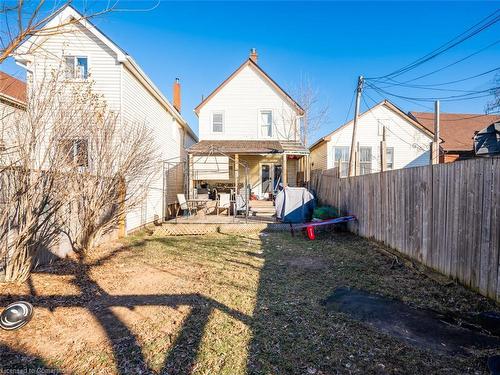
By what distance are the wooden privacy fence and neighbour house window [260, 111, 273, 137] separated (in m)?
10.0

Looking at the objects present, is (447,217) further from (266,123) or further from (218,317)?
(266,123)

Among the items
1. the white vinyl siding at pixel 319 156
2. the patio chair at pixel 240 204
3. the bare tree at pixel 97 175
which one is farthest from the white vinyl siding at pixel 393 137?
the bare tree at pixel 97 175

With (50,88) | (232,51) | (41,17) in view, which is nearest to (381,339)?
(41,17)

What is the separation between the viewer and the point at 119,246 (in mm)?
7949

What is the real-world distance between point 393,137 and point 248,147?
10.2m

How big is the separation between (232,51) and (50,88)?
54.3 ft

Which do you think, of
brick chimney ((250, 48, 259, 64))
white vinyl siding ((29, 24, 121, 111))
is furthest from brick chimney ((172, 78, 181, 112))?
white vinyl siding ((29, 24, 121, 111))

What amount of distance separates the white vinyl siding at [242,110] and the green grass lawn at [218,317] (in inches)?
449

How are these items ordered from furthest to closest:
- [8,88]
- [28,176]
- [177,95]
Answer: [177,95] → [8,88] → [28,176]

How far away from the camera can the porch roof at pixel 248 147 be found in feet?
44.8

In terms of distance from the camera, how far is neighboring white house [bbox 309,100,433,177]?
725 inches

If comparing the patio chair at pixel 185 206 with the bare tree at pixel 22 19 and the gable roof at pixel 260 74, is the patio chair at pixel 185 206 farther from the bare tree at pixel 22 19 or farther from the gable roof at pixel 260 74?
the bare tree at pixel 22 19

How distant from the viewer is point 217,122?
17172mm

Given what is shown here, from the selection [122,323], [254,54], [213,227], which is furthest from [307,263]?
[254,54]
